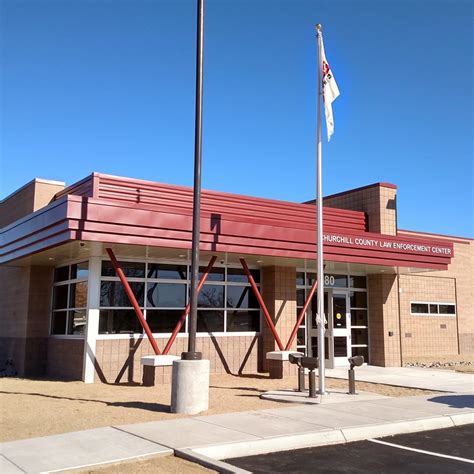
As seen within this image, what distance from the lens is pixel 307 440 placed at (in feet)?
27.1

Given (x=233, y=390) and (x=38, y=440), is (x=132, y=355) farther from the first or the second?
(x=38, y=440)

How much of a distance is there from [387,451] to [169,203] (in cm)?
990

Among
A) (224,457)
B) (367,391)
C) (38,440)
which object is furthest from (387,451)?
(367,391)

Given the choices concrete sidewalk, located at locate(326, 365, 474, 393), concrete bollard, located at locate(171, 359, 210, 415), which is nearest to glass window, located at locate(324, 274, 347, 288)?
concrete sidewalk, located at locate(326, 365, 474, 393)

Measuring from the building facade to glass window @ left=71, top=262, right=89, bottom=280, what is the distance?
0.19 ft

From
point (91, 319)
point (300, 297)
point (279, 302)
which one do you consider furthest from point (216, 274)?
point (91, 319)

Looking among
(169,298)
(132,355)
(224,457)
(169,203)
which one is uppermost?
(169,203)

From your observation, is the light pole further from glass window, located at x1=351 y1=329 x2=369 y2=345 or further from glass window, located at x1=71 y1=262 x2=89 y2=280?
glass window, located at x1=351 y1=329 x2=369 y2=345

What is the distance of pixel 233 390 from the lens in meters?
13.6

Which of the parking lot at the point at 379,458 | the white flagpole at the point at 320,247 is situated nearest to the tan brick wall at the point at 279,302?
the white flagpole at the point at 320,247

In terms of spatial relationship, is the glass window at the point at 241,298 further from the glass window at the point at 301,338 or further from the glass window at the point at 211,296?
the glass window at the point at 301,338

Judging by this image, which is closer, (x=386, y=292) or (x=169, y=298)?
(x=169, y=298)

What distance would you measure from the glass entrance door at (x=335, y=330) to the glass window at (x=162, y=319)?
5350mm

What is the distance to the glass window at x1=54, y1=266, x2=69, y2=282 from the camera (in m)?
17.2
